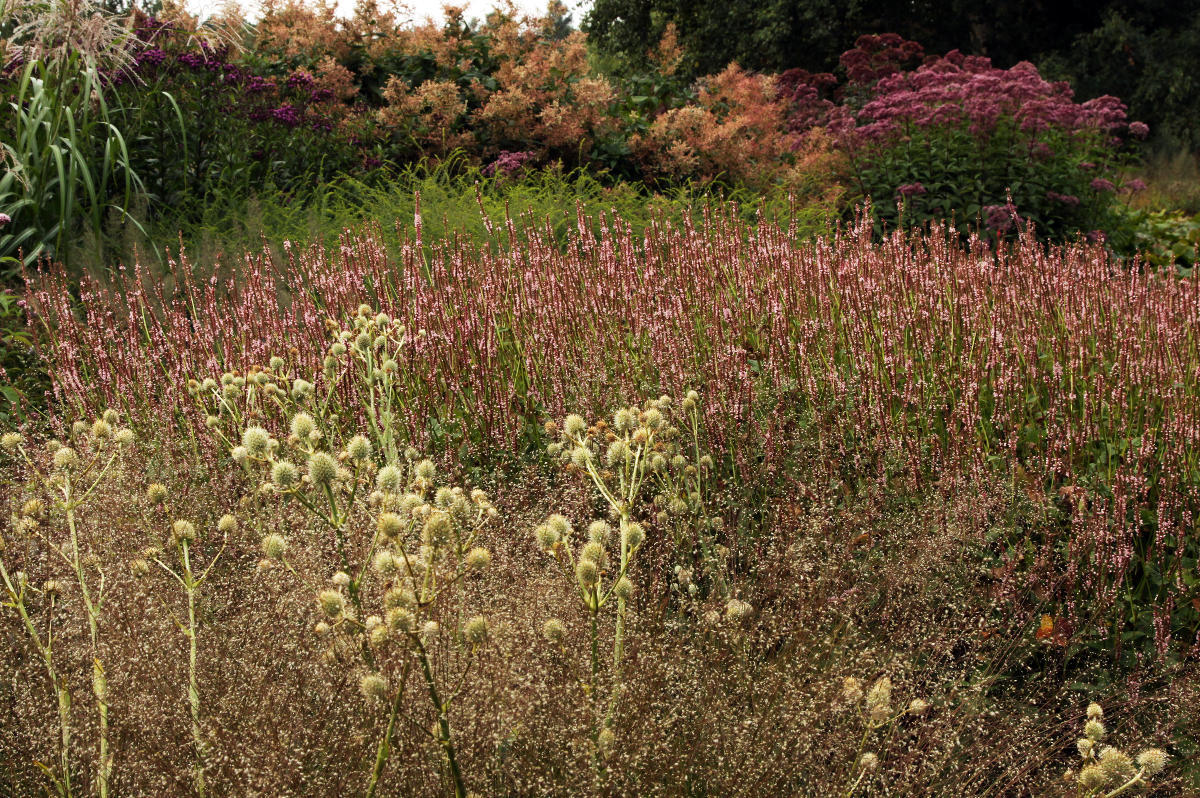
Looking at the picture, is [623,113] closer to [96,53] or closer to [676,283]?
[96,53]

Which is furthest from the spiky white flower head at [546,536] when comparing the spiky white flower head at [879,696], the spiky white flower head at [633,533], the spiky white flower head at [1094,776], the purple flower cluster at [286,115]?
the purple flower cluster at [286,115]

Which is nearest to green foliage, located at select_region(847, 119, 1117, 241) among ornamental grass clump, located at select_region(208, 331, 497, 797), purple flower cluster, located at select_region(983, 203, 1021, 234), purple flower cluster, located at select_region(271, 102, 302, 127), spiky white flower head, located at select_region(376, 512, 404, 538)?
purple flower cluster, located at select_region(983, 203, 1021, 234)

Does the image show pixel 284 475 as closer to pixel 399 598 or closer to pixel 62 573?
pixel 399 598

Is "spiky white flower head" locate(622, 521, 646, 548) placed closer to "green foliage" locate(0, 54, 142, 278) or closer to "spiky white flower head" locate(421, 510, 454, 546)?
"spiky white flower head" locate(421, 510, 454, 546)

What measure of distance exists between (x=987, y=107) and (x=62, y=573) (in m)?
7.01

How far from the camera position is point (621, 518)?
172 cm

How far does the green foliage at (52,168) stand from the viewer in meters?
5.38

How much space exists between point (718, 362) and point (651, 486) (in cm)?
65

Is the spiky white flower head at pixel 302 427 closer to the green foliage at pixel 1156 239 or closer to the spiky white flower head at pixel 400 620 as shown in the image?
the spiky white flower head at pixel 400 620

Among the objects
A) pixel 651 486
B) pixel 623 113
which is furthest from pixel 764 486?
pixel 623 113

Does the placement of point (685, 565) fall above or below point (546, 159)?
below

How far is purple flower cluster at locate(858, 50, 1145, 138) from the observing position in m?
7.21

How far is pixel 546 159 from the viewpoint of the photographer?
8.62 metres

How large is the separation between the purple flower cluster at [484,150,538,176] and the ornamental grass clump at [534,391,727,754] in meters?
4.99
